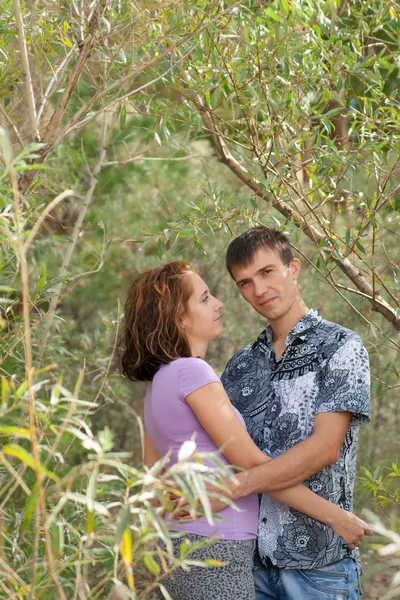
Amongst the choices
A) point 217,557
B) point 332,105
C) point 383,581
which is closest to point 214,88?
point 332,105

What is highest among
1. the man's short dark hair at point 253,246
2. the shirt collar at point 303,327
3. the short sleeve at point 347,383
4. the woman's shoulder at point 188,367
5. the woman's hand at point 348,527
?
the man's short dark hair at point 253,246

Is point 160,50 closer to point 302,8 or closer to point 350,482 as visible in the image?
point 302,8

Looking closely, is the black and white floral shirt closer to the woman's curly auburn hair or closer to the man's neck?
the man's neck

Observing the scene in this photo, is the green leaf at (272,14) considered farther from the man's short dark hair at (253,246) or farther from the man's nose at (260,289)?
the man's nose at (260,289)

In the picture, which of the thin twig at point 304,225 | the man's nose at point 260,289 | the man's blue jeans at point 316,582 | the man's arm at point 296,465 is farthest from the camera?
the thin twig at point 304,225

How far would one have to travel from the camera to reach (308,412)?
2.57 m

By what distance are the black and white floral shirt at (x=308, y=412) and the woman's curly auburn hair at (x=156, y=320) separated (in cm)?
32

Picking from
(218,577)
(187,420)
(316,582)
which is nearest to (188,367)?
(187,420)

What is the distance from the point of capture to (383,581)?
6375mm

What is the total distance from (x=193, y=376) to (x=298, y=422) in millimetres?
377

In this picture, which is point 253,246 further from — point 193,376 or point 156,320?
point 193,376

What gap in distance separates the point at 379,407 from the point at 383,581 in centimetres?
135

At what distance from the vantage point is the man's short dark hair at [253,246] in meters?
2.81

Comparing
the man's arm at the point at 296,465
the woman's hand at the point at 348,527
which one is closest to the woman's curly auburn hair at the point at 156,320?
the man's arm at the point at 296,465
